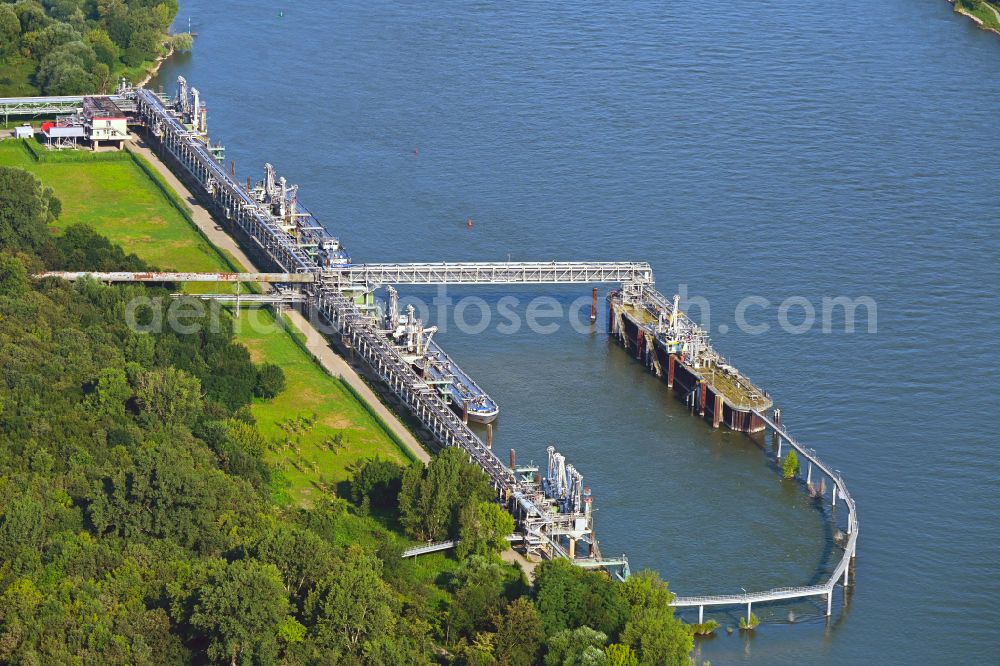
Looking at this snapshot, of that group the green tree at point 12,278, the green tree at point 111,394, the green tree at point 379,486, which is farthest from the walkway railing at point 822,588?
the green tree at point 12,278

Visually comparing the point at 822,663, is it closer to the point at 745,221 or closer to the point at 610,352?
the point at 610,352

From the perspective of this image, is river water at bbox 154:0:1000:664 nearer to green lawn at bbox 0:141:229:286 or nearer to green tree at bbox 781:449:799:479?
green tree at bbox 781:449:799:479

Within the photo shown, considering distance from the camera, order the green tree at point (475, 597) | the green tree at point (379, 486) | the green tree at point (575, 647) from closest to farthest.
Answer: the green tree at point (575, 647) → the green tree at point (475, 597) → the green tree at point (379, 486)

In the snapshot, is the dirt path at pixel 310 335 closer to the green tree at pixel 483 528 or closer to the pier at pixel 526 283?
the pier at pixel 526 283

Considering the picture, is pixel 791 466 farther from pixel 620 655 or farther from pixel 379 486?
pixel 620 655

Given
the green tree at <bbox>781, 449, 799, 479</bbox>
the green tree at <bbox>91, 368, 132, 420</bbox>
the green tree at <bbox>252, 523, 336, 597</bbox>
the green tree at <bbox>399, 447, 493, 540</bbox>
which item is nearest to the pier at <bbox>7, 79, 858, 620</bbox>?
the green tree at <bbox>781, 449, 799, 479</bbox>

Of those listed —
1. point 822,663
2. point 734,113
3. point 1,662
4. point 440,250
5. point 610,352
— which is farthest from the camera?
point 734,113

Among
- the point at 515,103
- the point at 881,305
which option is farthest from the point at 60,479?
the point at 515,103
